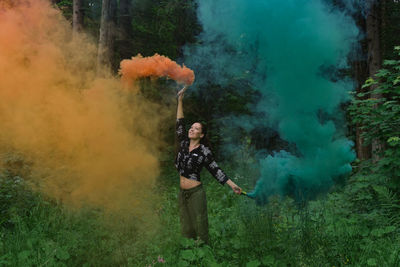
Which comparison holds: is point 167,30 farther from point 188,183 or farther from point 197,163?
point 188,183

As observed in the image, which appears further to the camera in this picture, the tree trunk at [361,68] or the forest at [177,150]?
the tree trunk at [361,68]

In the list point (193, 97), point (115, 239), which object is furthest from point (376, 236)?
point (193, 97)

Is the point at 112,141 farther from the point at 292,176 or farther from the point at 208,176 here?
the point at 208,176

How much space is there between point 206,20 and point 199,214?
3.66 m

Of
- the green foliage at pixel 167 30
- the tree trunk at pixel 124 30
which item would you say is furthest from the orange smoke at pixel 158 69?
the green foliage at pixel 167 30

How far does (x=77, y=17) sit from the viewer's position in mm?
8289

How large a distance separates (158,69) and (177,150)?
1286mm

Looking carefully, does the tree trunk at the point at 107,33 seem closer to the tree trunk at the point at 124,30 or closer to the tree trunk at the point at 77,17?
the tree trunk at the point at 77,17

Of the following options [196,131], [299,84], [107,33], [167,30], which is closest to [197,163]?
[196,131]

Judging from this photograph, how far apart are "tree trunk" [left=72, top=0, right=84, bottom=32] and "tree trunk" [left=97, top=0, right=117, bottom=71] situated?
127 cm

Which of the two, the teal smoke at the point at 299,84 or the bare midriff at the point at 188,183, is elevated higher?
the teal smoke at the point at 299,84

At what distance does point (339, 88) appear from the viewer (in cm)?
518

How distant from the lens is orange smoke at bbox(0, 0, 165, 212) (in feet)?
16.3

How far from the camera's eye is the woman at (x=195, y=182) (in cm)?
434
